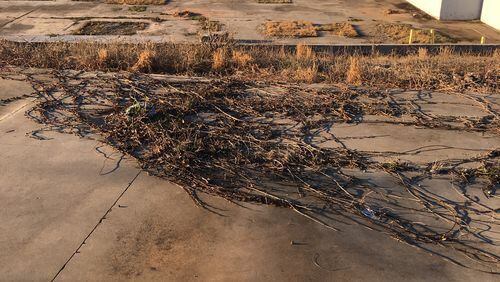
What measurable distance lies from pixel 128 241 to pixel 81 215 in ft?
2.45

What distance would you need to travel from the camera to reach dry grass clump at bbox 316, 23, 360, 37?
20469mm

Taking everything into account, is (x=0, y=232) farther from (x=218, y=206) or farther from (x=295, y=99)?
(x=295, y=99)

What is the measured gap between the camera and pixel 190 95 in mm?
8414

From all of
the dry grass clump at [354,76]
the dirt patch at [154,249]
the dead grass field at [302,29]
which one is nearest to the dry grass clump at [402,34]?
the dead grass field at [302,29]

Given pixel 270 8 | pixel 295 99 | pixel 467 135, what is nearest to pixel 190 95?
pixel 295 99

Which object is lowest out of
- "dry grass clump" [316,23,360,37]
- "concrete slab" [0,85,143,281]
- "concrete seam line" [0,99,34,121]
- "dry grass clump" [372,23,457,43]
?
"dry grass clump" [372,23,457,43]

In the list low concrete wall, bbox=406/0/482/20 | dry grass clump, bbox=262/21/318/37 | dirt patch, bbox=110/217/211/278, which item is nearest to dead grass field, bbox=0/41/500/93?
dirt patch, bbox=110/217/211/278

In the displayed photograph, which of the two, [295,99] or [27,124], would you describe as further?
[295,99]

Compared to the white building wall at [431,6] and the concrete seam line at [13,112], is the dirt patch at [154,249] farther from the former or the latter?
the white building wall at [431,6]

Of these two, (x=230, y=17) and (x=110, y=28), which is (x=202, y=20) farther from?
(x=110, y=28)

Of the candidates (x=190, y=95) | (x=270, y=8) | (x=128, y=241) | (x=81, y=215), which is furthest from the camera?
(x=270, y=8)

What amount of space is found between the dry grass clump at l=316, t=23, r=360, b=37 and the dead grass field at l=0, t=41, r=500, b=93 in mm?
8496

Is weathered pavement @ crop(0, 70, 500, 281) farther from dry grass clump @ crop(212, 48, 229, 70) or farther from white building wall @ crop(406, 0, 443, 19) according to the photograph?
white building wall @ crop(406, 0, 443, 19)

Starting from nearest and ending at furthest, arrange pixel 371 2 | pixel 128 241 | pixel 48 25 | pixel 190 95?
pixel 128 241, pixel 190 95, pixel 48 25, pixel 371 2
